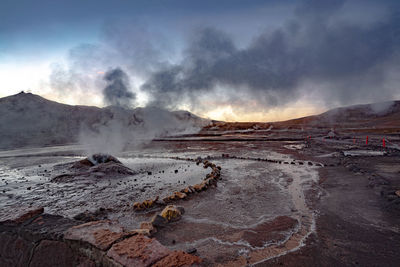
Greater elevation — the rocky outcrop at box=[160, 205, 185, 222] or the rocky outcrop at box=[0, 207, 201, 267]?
the rocky outcrop at box=[0, 207, 201, 267]

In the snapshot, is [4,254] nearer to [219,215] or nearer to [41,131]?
[219,215]

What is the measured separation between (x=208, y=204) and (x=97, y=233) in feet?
11.7

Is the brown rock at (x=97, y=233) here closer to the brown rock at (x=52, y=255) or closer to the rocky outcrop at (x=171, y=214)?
the brown rock at (x=52, y=255)

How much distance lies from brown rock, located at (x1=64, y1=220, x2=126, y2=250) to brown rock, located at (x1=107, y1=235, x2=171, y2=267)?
0.18m

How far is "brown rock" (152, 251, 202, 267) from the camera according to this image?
2447 mm

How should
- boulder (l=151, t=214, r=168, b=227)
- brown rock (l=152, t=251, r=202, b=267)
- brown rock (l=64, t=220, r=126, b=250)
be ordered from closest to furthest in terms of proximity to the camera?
brown rock (l=152, t=251, r=202, b=267) < brown rock (l=64, t=220, r=126, b=250) < boulder (l=151, t=214, r=168, b=227)

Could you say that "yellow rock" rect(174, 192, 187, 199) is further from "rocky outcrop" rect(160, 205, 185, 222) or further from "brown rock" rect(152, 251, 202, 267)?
"brown rock" rect(152, 251, 202, 267)

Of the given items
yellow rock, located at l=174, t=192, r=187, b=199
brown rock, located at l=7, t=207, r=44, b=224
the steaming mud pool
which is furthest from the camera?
yellow rock, located at l=174, t=192, r=187, b=199

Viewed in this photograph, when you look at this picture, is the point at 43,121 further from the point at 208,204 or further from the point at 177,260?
the point at 177,260

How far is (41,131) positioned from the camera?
53.9 m

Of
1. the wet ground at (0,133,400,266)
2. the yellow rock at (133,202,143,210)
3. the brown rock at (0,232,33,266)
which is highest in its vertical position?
the brown rock at (0,232,33,266)

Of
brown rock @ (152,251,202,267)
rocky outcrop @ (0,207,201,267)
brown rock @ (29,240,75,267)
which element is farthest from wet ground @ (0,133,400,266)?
brown rock @ (29,240,75,267)

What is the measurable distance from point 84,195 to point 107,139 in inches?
468

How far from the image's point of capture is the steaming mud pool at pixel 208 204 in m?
3.92
